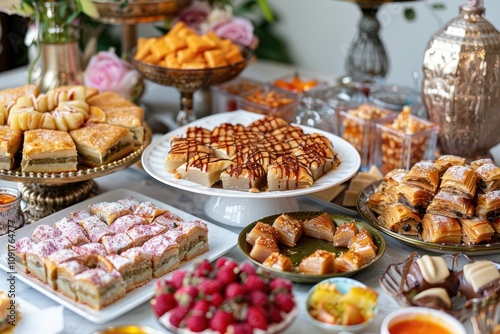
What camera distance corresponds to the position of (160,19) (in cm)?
224

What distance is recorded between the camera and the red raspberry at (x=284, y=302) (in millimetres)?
1083

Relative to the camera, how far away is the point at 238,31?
7.48 ft

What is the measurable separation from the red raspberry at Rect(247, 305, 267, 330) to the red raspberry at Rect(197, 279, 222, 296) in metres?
0.07

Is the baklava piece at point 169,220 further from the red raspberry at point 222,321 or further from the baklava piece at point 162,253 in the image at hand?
the red raspberry at point 222,321

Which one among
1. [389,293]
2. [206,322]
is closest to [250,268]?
[206,322]

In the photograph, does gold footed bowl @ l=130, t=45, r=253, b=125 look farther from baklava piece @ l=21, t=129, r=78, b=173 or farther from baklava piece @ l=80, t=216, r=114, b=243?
baklava piece @ l=80, t=216, r=114, b=243

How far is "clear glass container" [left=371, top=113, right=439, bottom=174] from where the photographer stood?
179cm

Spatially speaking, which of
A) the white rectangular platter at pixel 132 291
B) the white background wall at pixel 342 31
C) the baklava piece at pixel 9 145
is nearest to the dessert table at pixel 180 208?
the white rectangular platter at pixel 132 291

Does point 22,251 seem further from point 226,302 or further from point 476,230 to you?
point 476,230

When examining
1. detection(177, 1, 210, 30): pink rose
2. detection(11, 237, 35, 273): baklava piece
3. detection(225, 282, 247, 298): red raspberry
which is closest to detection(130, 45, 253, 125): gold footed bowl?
detection(177, 1, 210, 30): pink rose

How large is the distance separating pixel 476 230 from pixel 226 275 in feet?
1.91

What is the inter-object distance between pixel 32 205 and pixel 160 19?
0.81 metres

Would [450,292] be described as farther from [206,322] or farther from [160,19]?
[160,19]

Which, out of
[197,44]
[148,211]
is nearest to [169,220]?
[148,211]
